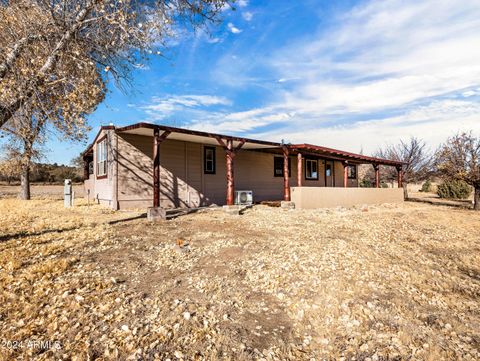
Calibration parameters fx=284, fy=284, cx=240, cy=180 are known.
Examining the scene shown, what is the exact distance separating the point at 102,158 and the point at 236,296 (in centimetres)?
1214

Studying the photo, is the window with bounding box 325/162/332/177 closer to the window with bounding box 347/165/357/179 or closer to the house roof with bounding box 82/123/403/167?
the window with bounding box 347/165/357/179

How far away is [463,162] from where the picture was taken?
15.9 m

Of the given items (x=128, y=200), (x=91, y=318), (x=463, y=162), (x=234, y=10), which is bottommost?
(x=91, y=318)

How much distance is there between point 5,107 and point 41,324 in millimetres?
4931

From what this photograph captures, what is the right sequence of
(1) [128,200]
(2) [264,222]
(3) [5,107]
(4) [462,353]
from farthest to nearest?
(1) [128,200], (2) [264,222], (3) [5,107], (4) [462,353]

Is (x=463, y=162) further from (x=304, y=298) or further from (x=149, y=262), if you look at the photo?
(x=149, y=262)

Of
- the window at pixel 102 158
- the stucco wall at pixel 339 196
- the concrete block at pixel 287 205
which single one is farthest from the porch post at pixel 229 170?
the window at pixel 102 158

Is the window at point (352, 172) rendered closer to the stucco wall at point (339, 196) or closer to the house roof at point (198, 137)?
the stucco wall at point (339, 196)

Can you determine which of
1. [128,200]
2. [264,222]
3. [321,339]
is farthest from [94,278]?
[128,200]

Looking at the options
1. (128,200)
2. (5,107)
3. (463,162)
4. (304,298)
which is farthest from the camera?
(463,162)

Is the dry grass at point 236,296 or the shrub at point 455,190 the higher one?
the shrub at point 455,190

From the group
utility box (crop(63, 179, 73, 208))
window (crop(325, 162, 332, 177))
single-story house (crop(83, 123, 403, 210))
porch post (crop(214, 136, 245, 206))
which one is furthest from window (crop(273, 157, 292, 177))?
utility box (crop(63, 179, 73, 208))

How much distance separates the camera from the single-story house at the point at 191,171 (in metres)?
11.6

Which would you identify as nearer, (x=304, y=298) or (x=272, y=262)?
(x=304, y=298)
